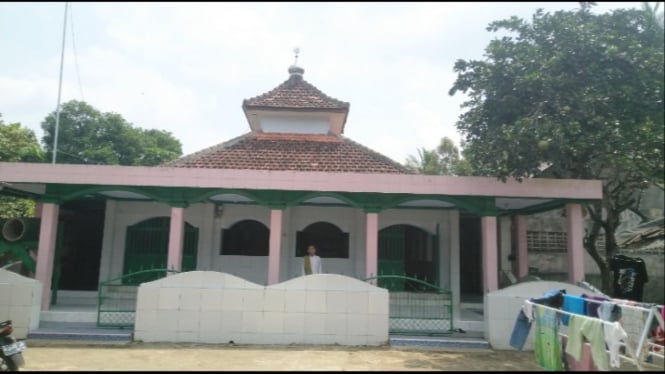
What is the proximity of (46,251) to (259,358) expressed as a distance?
4.81 m

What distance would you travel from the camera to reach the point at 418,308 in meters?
9.45

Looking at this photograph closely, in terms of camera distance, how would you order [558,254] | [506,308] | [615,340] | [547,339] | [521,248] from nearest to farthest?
[615,340] < [547,339] < [506,308] < [521,248] < [558,254]

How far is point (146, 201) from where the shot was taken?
1114 cm

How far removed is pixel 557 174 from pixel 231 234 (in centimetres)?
735

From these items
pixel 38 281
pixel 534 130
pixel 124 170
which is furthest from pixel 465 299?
pixel 38 281

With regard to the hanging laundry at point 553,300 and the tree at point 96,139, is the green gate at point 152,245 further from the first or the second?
the tree at point 96,139

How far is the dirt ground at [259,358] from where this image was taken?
6434 mm

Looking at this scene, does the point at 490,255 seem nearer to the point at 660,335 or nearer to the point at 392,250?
the point at 392,250

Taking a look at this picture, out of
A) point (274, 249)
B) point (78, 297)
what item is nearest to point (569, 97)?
point (274, 249)

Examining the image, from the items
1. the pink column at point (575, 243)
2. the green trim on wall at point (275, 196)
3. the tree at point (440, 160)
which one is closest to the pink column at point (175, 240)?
the green trim on wall at point (275, 196)

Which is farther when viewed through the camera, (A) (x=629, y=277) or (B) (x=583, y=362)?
(A) (x=629, y=277)

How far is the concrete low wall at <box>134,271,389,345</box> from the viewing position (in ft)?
26.1

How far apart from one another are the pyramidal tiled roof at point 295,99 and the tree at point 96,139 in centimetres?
1525

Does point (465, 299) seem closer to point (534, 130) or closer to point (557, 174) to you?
point (557, 174)
